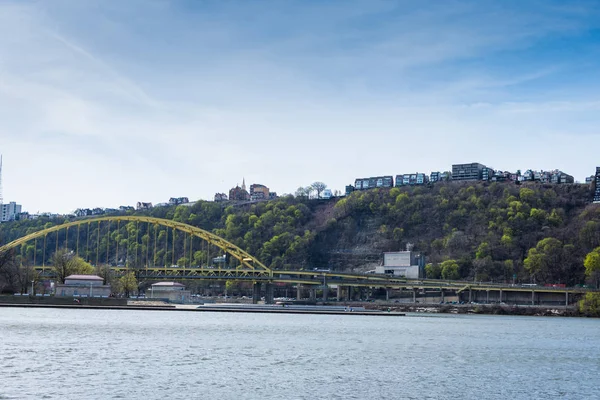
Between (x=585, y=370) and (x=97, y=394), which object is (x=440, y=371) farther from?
(x=97, y=394)

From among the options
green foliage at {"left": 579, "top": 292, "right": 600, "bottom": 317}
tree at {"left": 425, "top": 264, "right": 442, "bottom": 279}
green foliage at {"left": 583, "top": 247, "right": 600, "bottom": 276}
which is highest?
green foliage at {"left": 583, "top": 247, "right": 600, "bottom": 276}

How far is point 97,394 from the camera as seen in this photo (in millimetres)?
29453

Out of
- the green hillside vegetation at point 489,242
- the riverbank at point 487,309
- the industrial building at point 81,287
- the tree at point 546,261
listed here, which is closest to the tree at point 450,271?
the green hillside vegetation at point 489,242

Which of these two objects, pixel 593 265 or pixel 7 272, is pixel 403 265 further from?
pixel 7 272

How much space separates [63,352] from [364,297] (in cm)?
13426

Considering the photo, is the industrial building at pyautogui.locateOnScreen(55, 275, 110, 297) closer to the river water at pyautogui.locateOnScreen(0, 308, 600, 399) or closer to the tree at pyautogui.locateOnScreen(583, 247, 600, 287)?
the river water at pyautogui.locateOnScreen(0, 308, 600, 399)

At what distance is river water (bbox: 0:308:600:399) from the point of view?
104 ft

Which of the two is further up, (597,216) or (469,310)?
(597,216)

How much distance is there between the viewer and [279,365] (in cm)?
4072

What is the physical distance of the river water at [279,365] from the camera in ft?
104

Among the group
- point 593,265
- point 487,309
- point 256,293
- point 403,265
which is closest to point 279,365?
point 487,309

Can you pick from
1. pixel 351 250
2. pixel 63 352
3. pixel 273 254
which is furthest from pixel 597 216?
pixel 63 352

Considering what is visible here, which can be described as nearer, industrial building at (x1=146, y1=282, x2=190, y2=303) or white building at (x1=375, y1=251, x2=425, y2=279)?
industrial building at (x1=146, y1=282, x2=190, y2=303)

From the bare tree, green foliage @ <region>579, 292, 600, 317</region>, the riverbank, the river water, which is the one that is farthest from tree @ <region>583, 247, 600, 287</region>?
the bare tree
